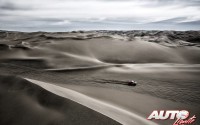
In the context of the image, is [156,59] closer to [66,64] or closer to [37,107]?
[66,64]

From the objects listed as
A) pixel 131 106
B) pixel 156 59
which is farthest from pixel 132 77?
pixel 156 59

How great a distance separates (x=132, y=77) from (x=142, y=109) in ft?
3.14

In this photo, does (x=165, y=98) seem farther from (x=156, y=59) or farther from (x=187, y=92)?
(x=156, y=59)

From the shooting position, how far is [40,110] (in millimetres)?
1627

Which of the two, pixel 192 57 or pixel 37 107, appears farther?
pixel 192 57

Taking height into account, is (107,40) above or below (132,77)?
above

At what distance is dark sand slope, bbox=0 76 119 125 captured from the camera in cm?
151

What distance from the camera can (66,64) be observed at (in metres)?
3.54

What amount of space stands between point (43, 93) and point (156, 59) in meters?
3.20

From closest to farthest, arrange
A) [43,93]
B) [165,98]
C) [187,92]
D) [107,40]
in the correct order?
[43,93] → [165,98] → [187,92] → [107,40]

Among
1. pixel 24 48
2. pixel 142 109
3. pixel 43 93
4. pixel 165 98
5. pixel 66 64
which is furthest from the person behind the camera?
pixel 24 48

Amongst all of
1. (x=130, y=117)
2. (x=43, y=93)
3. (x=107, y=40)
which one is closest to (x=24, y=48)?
(x=107, y=40)

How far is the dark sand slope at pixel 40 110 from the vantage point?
4.95ft

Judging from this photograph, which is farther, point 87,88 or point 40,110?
point 87,88
